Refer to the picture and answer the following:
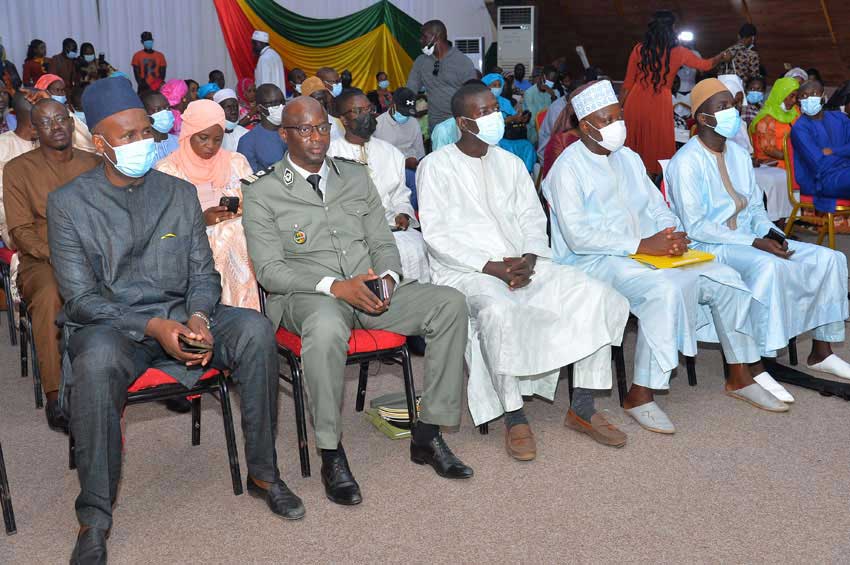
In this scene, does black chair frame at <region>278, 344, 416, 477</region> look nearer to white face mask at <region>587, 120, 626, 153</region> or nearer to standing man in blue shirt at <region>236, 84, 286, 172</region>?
white face mask at <region>587, 120, 626, 153</region>

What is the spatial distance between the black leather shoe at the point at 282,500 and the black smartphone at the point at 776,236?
272 cm

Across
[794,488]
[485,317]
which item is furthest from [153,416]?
[794,488]

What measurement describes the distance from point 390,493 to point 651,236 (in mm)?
1822

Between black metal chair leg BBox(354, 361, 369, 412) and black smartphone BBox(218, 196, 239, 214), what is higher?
black smartphone BBox(218, 196, 239, 214)

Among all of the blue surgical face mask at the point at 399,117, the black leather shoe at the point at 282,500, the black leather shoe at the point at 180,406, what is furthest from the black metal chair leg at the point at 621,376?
the blue surgical face mask at the point at 399,117

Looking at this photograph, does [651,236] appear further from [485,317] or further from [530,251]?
[485,317]

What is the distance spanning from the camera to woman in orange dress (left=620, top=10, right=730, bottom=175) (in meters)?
6.12

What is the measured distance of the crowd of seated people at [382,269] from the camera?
2928mm

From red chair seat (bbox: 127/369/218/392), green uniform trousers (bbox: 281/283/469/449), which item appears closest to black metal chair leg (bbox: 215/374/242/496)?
red chair seat (bbox: 127/369/218/392)

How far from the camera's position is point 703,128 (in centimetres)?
429

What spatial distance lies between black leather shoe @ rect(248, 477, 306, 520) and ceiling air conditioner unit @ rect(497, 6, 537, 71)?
517 inches

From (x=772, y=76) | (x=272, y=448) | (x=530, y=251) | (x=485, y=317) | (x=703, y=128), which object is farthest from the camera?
(x=772, y=76)

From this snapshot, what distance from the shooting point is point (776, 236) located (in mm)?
4246

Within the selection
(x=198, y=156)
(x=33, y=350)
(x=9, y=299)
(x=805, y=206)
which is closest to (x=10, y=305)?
(x=9, y=299)
